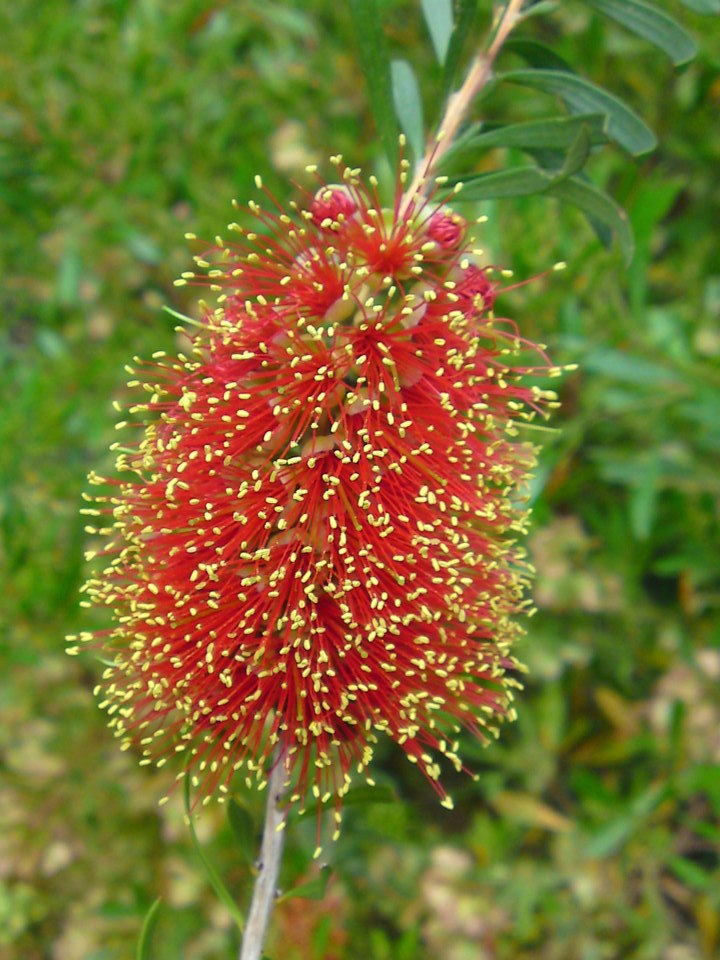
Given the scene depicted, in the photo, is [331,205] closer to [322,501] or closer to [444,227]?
[444,227]

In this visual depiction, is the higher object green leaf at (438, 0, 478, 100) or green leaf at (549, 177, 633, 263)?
green leaf at (438, 0, 478, 100)

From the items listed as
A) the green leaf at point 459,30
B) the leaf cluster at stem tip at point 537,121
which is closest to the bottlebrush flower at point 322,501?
the leaf cluster at stem tip at point 537,121

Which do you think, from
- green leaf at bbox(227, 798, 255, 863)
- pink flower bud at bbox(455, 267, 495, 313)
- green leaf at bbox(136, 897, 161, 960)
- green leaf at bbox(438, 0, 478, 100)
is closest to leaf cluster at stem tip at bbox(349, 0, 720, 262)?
green leaf at bbox(438, 0, 478, 100)

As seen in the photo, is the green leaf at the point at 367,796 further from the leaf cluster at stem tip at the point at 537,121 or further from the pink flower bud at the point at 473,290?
the leaf cluster at stem tip at the point at 537,121

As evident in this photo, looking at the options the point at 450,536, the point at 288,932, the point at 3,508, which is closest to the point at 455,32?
the point at 450,536

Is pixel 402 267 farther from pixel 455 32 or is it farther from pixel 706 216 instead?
pixel 706 216

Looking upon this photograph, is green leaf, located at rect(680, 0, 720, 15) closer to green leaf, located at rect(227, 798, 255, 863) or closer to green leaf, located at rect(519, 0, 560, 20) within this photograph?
green leaf, located at rect(519, 0, 560, 20)


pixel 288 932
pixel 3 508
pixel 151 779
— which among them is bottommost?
pixel 288 932

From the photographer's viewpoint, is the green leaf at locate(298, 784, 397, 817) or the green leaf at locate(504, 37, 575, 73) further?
the green leaf at locate(504, 37, 575, 73)
